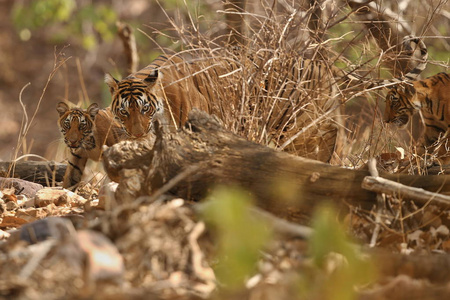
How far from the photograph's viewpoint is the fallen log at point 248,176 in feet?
8.66

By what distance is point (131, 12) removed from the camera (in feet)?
59.3

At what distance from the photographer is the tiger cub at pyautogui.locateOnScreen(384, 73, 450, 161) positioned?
216 inches

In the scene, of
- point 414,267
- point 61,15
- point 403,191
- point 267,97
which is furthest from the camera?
point 61,15

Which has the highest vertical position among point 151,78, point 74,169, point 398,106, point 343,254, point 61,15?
point 343,254

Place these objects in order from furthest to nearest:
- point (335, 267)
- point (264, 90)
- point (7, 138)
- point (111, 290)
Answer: point (7, 138), point (264, 90), point (335, 267), point (111, 290)

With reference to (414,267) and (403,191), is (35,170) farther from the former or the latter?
(414,267)

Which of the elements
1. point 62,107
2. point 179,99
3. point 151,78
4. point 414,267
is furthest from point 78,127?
point 414,267

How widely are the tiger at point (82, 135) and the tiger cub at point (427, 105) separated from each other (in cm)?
228

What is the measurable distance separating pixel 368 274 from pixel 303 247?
60 cm

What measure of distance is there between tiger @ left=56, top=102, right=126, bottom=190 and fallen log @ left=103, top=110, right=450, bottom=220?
2487 mm

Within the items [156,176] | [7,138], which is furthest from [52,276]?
[7,138]

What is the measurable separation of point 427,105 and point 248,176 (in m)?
3.39

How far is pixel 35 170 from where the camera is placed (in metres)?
5.35

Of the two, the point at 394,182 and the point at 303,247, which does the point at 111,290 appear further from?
the point at 394,182
